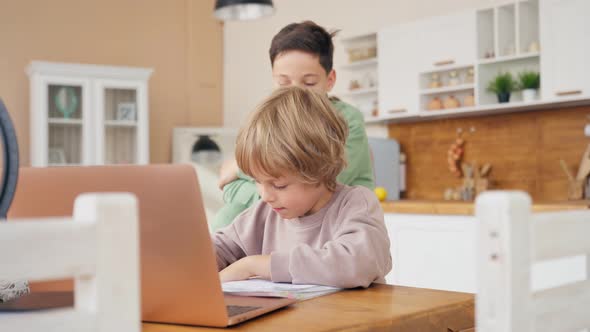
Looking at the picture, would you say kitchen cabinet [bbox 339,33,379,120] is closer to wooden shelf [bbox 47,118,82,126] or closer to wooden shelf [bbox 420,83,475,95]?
wooden shelf [bbox 420,83,475,95]

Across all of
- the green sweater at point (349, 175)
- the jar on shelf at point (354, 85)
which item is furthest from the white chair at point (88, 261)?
the jar on shelf at point (354, 85)

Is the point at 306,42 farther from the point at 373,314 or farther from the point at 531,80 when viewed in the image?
the point at 531,80

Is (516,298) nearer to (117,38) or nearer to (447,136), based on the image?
(447,136)

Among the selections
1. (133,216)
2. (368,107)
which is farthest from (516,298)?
(368,107)

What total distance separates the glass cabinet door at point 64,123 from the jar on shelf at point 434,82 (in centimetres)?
275

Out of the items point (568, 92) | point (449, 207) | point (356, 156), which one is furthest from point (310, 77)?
point (568, 92)

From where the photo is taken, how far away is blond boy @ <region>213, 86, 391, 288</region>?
43.8 inches

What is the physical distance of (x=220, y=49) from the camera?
21.7ft

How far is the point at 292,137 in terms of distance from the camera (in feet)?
3.86

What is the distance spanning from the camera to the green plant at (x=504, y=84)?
3803 mm

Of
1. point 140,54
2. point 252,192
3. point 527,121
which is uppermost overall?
point 140,54

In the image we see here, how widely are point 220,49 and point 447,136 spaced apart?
115 inches

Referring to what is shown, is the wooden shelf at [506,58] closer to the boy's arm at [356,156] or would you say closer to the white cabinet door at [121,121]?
the boy's arm at [356,156]

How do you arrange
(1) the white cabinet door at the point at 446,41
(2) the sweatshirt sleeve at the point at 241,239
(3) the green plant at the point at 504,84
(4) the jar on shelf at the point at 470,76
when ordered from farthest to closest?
(4) the jar on shelf at the point at 470,76
(1) the white cabinet door at the point at 446,41
(3) the green plant at the point at 504,84
(2) the sweatshirt sleeve at the point at 241,239
